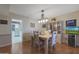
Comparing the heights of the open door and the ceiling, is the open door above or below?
below

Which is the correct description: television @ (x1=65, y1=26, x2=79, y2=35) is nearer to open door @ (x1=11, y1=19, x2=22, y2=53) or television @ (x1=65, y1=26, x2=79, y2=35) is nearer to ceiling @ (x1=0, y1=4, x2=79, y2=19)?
ceiling @ (x1=0, y1=4, x2=79, y2=19)

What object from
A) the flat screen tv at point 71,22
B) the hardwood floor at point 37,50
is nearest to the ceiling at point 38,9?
the flat screen tv at point 71,22

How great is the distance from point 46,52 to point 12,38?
88 centimetres

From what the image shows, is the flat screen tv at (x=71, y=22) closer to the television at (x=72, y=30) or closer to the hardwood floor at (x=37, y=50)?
the television at (x=72, y=30)

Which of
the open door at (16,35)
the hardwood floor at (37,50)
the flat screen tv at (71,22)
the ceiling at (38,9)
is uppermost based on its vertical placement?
the ceiling at (38,9)

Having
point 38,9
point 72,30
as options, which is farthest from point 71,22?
point 38,9

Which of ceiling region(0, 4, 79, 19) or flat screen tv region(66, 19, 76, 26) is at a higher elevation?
ceiling region(0, 4, 79, 19)

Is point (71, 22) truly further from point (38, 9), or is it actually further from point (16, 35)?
point (16, 35)

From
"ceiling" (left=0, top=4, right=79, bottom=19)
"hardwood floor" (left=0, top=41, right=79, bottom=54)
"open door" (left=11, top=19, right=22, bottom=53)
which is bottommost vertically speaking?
"hardwood floor" (left=0, top=41, right=79, bottom=54)

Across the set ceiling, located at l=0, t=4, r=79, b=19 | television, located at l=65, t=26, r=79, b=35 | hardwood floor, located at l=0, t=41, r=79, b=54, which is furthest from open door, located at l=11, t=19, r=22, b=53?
television, located at l=65, t=26, r=79, b=35

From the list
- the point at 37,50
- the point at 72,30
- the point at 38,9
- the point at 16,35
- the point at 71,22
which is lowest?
the point at 37,50

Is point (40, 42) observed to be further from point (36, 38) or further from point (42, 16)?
point (42, 16)

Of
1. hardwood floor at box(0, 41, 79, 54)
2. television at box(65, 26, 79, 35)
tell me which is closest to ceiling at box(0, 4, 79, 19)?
television at box(65, 26, 79, 35)
